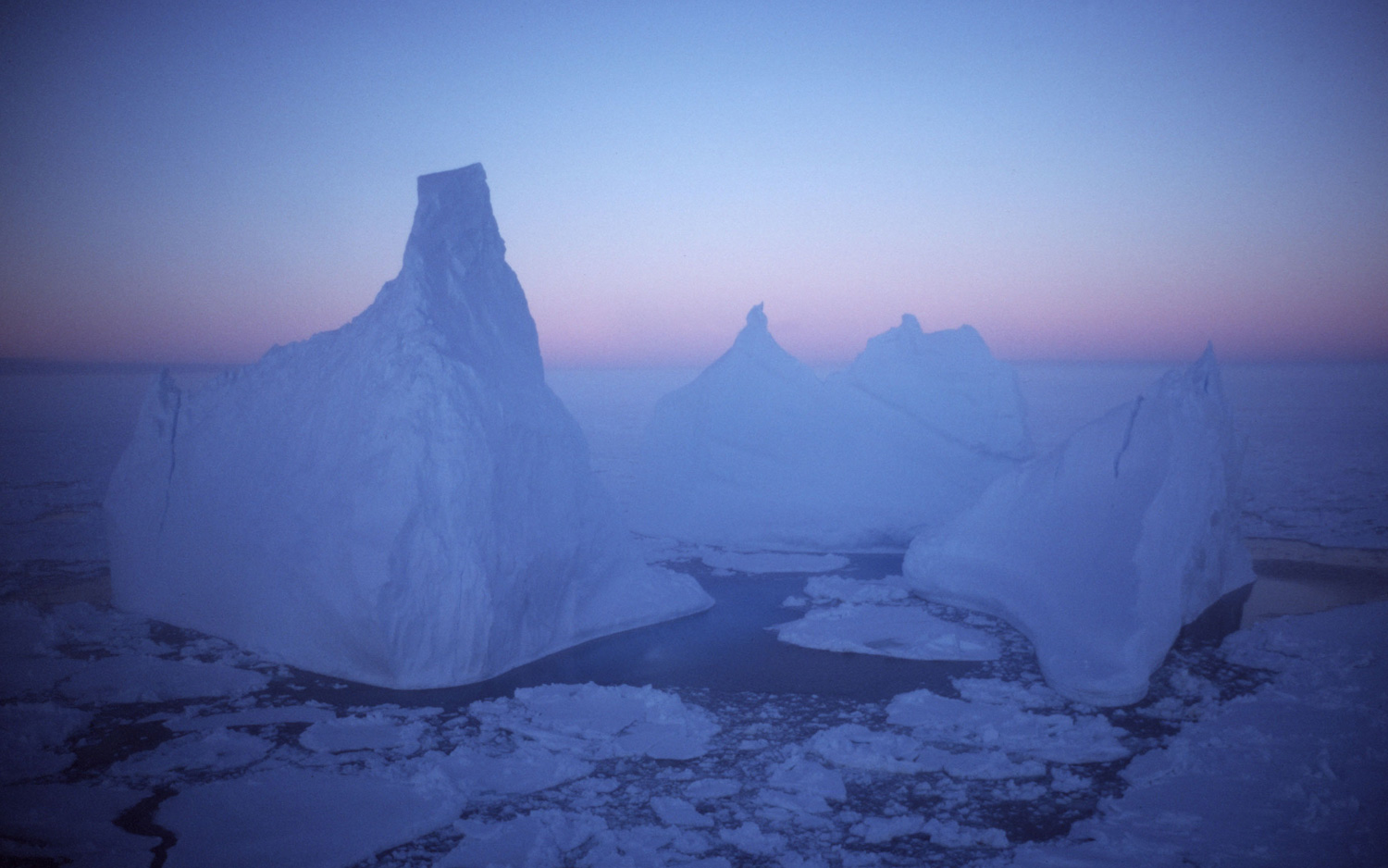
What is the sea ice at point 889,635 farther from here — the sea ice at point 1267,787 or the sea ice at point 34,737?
the sea ice at point 34,737

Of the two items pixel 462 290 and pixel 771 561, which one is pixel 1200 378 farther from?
pixel 462 290

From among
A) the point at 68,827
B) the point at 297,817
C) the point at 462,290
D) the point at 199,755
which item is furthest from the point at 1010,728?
the point at 462,290

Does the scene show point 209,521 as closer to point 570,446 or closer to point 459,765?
point 570,446

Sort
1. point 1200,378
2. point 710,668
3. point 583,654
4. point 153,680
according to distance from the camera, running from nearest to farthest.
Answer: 1. point 153,680
2. point 710,668
3. point 583,654
4. point 1200,378

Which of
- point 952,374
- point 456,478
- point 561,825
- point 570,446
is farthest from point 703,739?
point 952,374

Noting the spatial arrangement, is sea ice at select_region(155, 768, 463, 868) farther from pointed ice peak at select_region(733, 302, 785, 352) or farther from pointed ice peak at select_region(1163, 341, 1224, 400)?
pointed ice peak at select_region(733, 302, 785, 352)

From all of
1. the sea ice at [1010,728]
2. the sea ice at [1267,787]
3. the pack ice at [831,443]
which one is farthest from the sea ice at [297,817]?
the pack ice at [831,443]

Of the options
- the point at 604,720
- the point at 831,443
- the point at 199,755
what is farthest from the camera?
the point at 831,443
